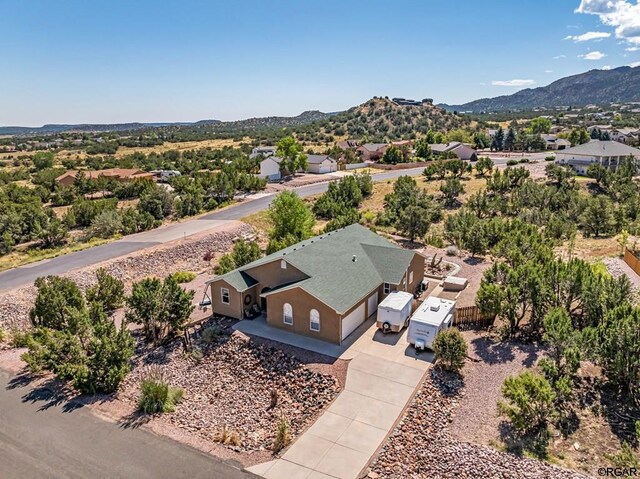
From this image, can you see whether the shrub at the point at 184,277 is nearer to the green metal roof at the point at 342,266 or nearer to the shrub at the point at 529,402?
the green metal roof at the point at 342,266

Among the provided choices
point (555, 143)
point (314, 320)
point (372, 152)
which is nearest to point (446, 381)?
point (314, 320)

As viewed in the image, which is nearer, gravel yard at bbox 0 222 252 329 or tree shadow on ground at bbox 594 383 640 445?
tree shadow on ground at bbox 594 383 640 445

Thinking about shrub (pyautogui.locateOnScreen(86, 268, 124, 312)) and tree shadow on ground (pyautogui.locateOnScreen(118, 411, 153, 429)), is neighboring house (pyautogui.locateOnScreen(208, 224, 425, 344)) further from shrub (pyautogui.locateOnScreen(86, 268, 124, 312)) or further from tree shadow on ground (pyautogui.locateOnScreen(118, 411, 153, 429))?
tree shadow on ground (pyautogui.locateOnScreen(118, 411, 153, 429))

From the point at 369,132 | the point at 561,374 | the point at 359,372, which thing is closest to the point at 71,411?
the point at 359,372

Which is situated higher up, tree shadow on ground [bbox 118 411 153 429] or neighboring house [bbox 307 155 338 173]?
neighboring house [bbox 307 155 338 173]

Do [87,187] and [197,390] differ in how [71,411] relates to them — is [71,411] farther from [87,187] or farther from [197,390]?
[87,187]

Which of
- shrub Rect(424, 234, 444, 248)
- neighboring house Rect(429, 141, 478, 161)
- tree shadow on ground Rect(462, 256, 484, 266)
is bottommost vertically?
tree shadow on ground Rect(462, 256, 484, 266)

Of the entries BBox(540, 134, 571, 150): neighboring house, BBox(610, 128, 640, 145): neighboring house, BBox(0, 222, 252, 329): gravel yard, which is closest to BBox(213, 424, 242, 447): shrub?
BBox(0, 222, 252, 329): gravel yard
